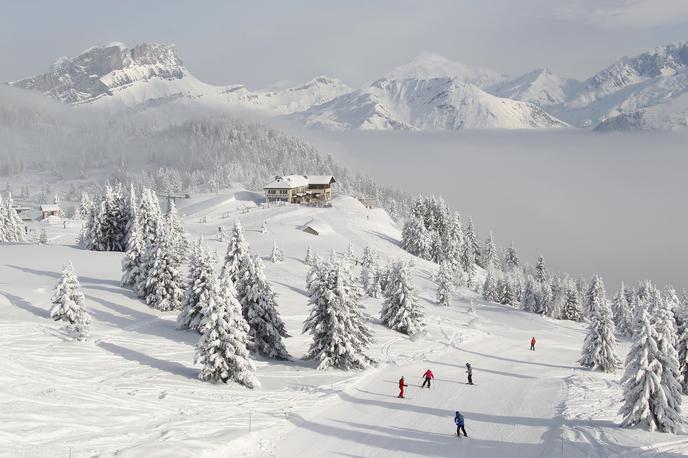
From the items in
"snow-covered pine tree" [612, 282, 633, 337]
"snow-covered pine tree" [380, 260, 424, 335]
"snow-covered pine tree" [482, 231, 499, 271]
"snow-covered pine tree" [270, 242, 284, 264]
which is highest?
"snow-covered pine tree" [482, 231, 499, 271]

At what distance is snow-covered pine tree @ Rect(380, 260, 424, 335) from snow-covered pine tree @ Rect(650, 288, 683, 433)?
1074 inches

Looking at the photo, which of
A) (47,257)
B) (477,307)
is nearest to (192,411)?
(47,257)

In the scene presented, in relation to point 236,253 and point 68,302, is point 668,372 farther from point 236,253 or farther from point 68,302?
point 68,302

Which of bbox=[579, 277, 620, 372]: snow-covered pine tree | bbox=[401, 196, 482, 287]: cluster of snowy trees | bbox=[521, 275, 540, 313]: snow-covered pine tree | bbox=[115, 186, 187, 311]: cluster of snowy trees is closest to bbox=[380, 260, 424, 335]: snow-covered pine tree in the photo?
bbox=[579, 277, 620, 372]: snow-covered pine tree

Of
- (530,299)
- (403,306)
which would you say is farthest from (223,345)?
(530,299)

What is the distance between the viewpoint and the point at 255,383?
31.1 m

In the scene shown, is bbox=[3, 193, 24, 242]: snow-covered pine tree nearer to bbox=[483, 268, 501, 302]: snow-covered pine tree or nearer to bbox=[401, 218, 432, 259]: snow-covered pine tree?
bbox=[401, 218, 432, 259]: snow-covered pine tree

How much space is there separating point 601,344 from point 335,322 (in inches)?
854

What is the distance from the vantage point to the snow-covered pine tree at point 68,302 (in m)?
38.1

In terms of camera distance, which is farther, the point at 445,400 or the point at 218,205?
the point at 218,205

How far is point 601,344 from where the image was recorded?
139 feet

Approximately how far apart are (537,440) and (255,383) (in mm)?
15471

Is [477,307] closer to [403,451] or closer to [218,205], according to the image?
[403,451]

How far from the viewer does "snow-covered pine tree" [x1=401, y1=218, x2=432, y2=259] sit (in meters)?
117
